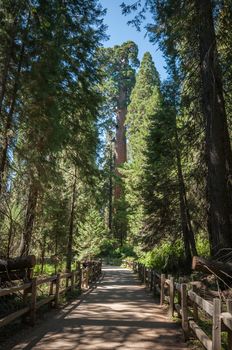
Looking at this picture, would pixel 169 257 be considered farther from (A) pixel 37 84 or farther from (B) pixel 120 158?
(B) pixel 120 158

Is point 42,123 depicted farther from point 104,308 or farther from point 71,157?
point 104,308

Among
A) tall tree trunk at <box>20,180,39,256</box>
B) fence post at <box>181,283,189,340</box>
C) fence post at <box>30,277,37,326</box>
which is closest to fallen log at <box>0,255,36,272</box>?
fence post at <box>30,277,37,326</box>

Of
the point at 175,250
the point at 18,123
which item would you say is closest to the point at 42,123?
the point at 18,123

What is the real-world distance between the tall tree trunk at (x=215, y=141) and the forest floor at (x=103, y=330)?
7.88 feet

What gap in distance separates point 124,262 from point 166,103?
98.9ft

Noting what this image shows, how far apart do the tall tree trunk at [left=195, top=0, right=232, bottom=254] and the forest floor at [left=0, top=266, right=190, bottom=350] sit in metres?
2.40

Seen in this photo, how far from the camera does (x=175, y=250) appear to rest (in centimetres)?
2244

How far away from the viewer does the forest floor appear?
6.55m

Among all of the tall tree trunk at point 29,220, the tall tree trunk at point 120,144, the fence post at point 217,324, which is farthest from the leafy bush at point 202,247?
the tall tree trunk at point 120,144

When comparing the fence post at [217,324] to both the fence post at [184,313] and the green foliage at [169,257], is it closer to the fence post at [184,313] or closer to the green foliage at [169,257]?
the fence post at [184,313]

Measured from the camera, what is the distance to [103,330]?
25.2 feet

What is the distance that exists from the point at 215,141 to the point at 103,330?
5.07 metres

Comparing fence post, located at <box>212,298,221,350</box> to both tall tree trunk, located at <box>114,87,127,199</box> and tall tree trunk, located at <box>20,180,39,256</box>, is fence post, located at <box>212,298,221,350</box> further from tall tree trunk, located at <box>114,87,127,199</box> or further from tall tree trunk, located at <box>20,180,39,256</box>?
tall tree trunk, located at <box>114,87,127,199</box>

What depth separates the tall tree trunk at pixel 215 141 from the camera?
9203mm
